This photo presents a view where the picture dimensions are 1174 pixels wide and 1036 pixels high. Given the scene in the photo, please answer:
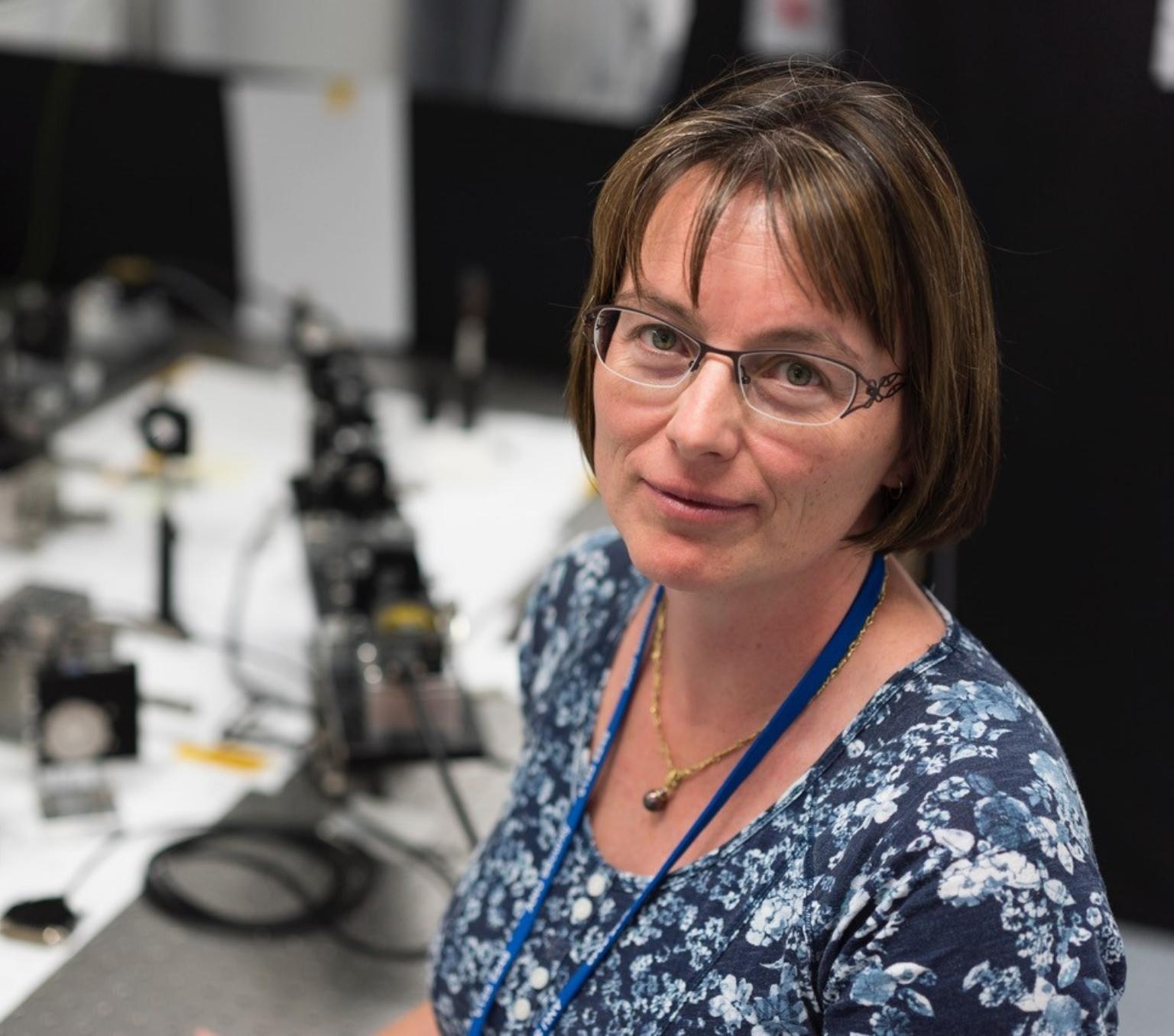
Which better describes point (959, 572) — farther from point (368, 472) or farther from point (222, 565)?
point (222, 565)

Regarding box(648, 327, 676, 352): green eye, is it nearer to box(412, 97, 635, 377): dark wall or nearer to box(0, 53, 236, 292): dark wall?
box(412, 97, 635, 377): dark wall

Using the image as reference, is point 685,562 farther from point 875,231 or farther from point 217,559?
point 217,559

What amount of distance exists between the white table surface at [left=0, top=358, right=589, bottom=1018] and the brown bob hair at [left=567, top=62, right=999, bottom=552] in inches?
33.6

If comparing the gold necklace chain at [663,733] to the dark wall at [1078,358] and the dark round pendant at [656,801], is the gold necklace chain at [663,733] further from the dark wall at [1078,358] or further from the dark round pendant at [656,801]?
the dark wall at [1078,358]

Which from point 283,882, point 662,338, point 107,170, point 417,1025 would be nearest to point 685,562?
point 662,338

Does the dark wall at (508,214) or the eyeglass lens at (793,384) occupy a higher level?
the eyeglass lens at (793,384)

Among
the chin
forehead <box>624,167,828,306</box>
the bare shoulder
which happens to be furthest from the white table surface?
forehead <box>624,167,828,306</box>

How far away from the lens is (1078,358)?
170cm

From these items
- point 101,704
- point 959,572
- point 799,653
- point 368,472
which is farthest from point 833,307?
point 368,472

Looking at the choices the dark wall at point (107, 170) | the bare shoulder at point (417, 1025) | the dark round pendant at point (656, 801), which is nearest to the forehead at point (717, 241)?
the dark round pendant at point (656, 801)

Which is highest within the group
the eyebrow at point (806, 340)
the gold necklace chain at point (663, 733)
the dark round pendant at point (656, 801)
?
the eyebrow at point (806, 340)

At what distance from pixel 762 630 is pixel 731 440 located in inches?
7.3

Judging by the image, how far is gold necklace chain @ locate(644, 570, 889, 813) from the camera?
109 centimetres

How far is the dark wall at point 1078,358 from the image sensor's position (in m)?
1.63
